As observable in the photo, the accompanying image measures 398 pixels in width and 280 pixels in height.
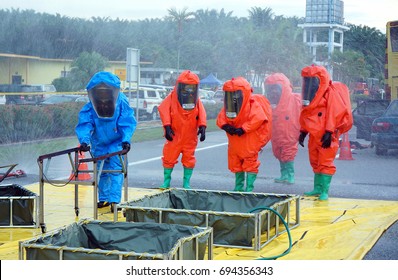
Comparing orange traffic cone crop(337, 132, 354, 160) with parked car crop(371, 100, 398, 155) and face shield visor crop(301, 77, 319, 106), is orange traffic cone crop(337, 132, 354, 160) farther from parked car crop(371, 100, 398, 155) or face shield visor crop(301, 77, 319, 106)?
face shield visor crop(301, 77, 319, 106)

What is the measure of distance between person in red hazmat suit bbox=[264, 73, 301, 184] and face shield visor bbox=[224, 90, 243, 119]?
66.5 inches

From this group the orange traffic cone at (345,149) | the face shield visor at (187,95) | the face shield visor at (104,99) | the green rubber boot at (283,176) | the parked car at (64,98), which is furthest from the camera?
the parked car at (64,98)

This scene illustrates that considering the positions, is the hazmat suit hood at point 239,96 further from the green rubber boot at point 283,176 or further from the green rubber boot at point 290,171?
the green rubber boot at point 283,176

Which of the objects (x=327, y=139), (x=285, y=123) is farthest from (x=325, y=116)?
(x=285, y=123)

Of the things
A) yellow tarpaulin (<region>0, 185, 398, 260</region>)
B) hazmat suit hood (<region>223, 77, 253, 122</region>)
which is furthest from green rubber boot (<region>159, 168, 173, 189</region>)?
hazmat suit hood (<region>223, 77, 253, 122</region>)

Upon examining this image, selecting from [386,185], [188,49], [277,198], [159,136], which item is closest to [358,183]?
[386,185]

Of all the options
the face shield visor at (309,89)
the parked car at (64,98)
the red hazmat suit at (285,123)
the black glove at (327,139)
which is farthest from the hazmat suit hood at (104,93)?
A: the parked car at (64,98)

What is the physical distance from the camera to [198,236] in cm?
643

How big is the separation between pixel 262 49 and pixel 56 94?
9017mm

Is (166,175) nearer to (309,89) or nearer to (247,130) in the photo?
(247,130)

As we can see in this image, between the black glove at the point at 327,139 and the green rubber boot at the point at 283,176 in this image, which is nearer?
the black glove at the point at 327,139

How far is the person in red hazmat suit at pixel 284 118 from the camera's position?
12.0 meters
